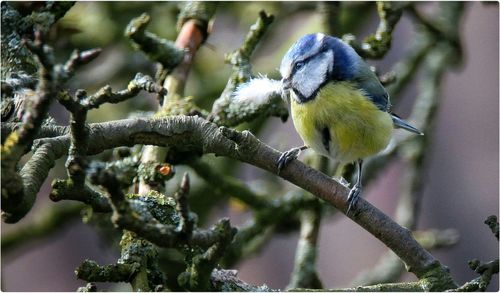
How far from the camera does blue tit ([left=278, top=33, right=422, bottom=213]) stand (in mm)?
2045

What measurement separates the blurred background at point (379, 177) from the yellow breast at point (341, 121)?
2.67ft

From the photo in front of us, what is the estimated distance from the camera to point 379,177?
3.15 meters

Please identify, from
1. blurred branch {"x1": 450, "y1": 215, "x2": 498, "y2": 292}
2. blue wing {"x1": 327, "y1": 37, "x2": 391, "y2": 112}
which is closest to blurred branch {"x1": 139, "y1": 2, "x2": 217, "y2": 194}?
blue wing {"x1": 327, "y1": 37, "x2": 391, "y2": 112}

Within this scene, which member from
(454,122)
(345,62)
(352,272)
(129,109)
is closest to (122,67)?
(129,109)

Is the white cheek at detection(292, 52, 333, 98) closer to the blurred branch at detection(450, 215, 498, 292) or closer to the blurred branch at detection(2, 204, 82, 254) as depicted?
the blurred branch at detection(450, 215, 498, 292)

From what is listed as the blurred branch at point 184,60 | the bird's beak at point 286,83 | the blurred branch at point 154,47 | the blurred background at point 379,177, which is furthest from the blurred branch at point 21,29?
the blurred background at point 379,177

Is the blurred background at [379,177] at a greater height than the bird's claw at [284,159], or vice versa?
the blurred background at [379,177]

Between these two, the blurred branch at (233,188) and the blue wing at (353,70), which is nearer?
the blue wing at (353,70)

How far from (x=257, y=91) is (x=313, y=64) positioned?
240 millimetres

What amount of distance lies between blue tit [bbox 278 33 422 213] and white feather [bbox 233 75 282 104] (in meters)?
0.05

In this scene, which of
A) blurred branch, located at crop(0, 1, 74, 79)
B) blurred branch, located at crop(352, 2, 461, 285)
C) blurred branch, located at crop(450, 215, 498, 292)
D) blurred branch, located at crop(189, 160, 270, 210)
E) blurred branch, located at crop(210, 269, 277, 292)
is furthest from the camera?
blurred branch, located at crop(352, 2, 461, 285)

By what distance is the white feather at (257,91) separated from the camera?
1.85 metres

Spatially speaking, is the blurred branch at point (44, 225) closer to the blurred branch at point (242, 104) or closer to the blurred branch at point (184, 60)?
the blurred branch at point (184, 60)

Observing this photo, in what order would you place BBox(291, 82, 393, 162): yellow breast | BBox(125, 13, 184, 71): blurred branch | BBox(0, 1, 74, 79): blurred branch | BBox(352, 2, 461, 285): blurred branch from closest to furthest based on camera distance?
BBox(0, 1, 74, 79): blurred branch < BBox(125, 13, 184, 71): blurred branch < BBox(291, 82, 393, 162): yellow breast < BBox(352, 2, 461, 285): blurred branch
